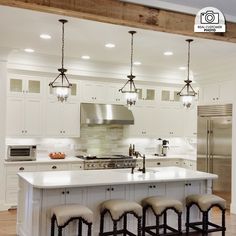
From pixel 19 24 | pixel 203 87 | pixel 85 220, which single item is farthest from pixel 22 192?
pixel 203 87

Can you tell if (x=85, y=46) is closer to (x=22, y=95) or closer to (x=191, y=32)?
(x=22, y=95)

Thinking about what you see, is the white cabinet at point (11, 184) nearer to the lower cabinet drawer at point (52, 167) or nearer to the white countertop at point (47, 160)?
the white countertop at point (47, 160)

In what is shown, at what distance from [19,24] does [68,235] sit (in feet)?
9.50

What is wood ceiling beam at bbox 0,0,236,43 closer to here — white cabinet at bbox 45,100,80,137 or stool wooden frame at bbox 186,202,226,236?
stool wooden frame at bbox 186,202,226,236

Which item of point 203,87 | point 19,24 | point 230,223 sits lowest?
point 230,223

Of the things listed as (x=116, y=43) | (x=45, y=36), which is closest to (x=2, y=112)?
(x=45, y=36)

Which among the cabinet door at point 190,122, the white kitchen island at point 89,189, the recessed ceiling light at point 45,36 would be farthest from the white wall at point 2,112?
A: the cabinet door at point 190,122

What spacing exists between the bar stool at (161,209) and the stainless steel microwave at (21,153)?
9.13 ft

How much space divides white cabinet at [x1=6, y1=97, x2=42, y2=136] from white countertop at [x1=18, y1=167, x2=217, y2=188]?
2017mm

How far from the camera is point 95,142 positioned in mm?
7758

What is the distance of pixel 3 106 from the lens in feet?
20.6

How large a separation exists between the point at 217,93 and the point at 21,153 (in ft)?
13.5

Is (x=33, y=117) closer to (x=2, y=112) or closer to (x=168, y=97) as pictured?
(x=2, y=112)

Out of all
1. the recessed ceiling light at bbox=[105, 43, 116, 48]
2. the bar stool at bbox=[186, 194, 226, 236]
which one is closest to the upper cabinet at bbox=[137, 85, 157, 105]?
the recessed ceiling light at bbox=[105, 43, 116, 48]
